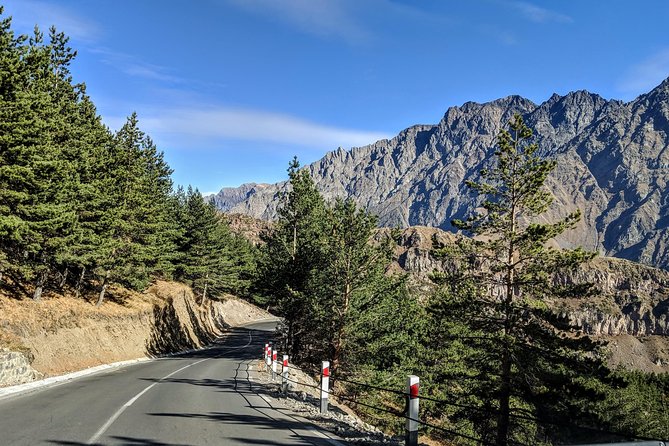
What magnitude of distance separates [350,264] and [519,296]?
9923 millimetres

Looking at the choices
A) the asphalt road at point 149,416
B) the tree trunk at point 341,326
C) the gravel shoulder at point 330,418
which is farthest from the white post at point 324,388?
the tree trunk at point 341,326

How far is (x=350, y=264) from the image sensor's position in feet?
85.7

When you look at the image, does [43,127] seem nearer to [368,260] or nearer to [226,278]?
[368,260]

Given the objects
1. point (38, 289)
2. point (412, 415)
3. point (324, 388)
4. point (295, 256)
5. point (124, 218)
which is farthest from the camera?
point (124, 218)

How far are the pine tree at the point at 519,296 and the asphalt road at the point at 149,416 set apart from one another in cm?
971

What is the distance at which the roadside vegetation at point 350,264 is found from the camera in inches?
718

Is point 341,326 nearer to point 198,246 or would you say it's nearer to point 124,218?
point 124,218

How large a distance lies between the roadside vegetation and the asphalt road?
7.98ft

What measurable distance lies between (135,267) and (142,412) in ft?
80.1

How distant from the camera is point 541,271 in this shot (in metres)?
18.7

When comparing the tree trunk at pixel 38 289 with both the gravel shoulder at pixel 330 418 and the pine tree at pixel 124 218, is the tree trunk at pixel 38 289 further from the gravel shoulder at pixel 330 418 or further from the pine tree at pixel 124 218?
the gravel shoulder at pixel 330 418

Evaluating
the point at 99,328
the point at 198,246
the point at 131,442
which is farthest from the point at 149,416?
the point at 198,246

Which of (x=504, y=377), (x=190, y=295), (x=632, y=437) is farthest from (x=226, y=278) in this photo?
(x=632, y=437)

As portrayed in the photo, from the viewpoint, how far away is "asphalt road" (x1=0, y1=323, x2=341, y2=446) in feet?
28.0
